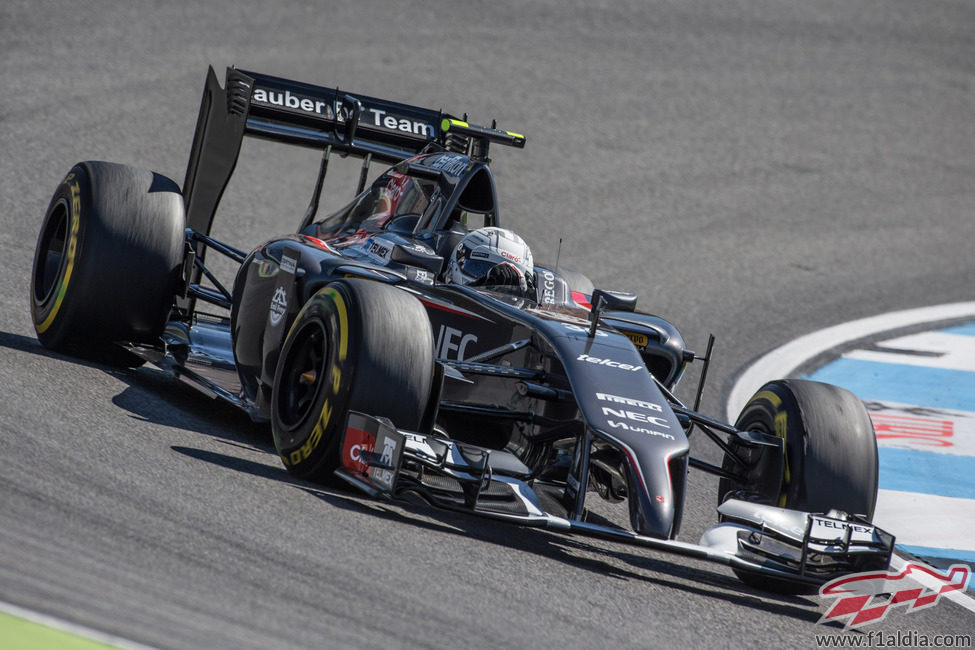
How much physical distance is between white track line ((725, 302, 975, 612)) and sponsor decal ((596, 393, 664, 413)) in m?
3.35

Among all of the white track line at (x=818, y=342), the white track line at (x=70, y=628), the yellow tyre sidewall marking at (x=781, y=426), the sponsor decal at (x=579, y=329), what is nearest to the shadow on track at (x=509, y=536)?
the yellow tyre sidewall marking at (x=781, y=426)

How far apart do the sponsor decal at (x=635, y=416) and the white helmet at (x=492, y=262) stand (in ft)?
4.25

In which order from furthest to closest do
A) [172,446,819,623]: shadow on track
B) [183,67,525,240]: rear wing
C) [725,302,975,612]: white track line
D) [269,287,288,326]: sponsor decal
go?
[725,302,975,612]: white track line → [183,67,525,240]: rear wing → [269,287,288,326]: sponsor decal → [172,446,819,623]: shadow on track

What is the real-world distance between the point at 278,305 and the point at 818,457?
266 cm

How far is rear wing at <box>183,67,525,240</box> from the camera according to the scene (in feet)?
26.5

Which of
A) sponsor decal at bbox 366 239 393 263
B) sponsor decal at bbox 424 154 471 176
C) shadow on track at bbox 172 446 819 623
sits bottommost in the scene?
shadow on track at bbox 172 446 819 623

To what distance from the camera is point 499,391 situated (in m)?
6.12

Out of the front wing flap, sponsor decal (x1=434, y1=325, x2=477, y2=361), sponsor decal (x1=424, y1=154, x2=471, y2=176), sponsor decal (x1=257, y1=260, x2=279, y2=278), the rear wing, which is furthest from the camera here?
the rear wing

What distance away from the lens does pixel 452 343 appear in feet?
20.9

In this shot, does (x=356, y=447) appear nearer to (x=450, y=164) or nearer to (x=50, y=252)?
(x=450, y=164)

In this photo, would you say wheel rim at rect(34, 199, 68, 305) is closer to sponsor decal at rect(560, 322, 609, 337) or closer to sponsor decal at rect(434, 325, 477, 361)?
sponsor decal at rect(434, 325, 477, 361)

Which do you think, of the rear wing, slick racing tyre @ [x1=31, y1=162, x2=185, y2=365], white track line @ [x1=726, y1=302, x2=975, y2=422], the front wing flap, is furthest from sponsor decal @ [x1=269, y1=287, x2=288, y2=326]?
white track line @ [x1=726, y1=302, x2=975, y2=422]

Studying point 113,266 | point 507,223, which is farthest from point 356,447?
point 507,223

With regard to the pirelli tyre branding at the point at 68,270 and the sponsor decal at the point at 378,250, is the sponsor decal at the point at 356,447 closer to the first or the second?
the sponsor decal at the point at 378,250
